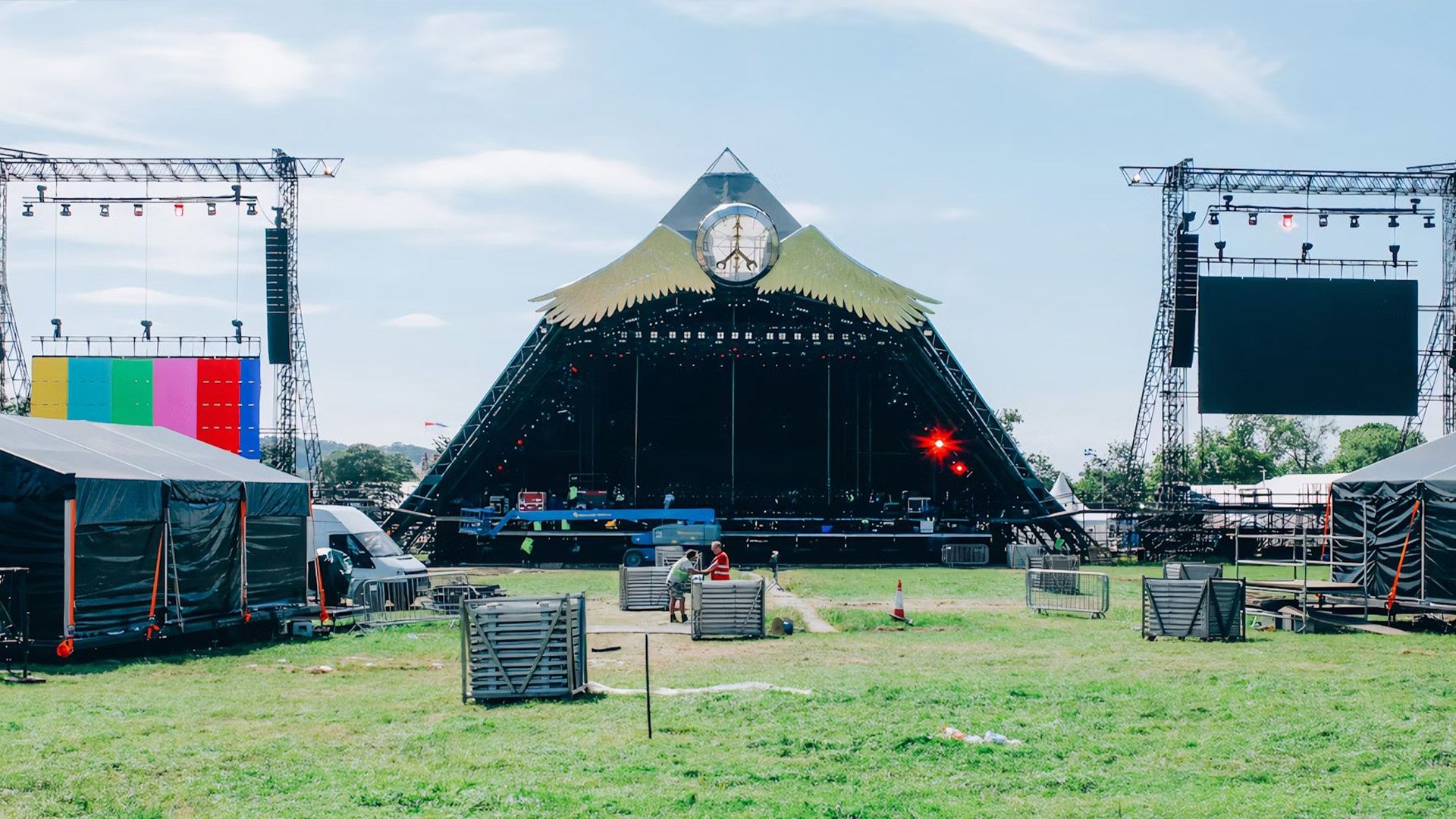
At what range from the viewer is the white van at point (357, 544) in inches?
1145

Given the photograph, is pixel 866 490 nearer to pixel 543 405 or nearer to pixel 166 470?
pixel 543 405

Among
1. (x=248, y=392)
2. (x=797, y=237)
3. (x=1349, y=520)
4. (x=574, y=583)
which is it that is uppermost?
(x=797, y=237)

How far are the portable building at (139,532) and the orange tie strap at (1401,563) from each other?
733 inches

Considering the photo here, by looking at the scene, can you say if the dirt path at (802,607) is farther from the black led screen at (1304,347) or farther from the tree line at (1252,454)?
the tree line at (1252,454)

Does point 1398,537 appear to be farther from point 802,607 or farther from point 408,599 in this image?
point 408,599

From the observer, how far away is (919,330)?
5506 centimetres

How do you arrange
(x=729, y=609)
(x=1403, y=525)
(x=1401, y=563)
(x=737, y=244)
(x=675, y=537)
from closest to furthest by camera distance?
(x=729, y=609)
(x=1401, y=563)
(x=1403, y=525)
(x=675, y=537)
(x=737, y=244)

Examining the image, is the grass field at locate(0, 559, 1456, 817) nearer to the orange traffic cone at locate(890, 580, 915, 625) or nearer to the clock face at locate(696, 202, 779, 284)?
the orange traffic cone at locate(890, 580, 915, 625)

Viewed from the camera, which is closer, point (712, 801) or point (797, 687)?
point (712, 801)

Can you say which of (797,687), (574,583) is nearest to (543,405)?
(574,583)

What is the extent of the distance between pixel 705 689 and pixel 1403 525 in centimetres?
1504

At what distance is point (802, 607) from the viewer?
90.9 feet

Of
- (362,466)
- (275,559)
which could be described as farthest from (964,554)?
(362,466)

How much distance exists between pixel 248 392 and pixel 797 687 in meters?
47.4
